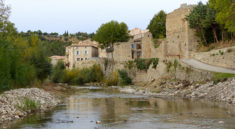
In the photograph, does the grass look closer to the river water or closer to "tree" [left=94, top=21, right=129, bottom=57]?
the river water

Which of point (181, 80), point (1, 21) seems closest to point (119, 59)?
point (181, 80)

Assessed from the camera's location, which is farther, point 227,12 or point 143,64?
point 143,64

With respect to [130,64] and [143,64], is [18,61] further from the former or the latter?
[130,64]

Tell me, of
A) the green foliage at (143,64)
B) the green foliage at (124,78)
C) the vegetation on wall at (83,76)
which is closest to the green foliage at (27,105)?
the green foliage at (143,64)

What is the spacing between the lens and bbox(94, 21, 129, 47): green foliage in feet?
205

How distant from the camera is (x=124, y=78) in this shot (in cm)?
5103

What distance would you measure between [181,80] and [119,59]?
72.6 feet

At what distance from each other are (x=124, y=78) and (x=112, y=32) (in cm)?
1454

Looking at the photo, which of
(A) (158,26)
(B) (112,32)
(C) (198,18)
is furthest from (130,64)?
(C) (198,18)

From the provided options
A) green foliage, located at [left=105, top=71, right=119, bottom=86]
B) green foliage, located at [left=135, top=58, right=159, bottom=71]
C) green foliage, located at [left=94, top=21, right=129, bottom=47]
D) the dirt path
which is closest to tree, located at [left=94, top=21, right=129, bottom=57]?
green foliage, located at [left=94, top=21, right=129, bottom=47]

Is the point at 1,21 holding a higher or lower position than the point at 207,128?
higher

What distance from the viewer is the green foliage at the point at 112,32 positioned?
205 feet

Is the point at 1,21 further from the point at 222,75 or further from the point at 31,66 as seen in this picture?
the point at 222,75

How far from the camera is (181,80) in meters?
34.5
